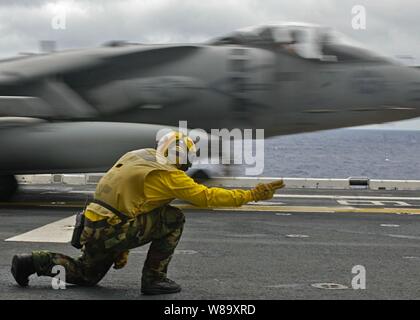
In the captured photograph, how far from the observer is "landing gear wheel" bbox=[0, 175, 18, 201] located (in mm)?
17109

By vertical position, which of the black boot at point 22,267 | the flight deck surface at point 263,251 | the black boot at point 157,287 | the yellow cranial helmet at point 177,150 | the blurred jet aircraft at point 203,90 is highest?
the blurred jet aircraft at point 203,90

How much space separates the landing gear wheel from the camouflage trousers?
35.9 feet

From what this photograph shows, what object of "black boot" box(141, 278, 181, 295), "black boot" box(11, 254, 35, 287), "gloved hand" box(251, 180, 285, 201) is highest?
"gloved hand" box(251, 180, 285, 201)

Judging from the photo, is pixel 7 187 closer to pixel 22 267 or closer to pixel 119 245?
pixel 22 267

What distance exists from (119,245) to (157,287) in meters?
0.54

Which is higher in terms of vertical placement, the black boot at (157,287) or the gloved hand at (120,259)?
the gloved hand at (120,259)

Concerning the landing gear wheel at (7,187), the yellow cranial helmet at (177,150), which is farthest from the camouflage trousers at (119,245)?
the landing gear wheel at (7,187)

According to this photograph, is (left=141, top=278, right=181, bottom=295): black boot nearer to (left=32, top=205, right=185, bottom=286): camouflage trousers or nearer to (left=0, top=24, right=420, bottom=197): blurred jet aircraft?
(left=32, top=205, right=185, bottom=286): camouflage trousers

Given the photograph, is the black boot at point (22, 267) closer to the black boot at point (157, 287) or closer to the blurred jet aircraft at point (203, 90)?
the black boot at point (157, 287)

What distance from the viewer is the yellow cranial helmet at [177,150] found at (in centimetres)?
641

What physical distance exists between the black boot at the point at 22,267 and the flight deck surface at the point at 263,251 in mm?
128

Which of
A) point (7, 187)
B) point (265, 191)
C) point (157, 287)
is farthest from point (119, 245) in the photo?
point (7, 187)

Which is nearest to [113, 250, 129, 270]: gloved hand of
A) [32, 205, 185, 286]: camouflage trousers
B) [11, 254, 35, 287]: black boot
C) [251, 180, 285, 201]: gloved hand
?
[32, 205, 185, 286]: camouflage trousers

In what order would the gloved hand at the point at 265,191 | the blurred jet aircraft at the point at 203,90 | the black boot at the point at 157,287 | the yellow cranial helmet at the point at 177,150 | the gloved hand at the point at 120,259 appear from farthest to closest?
the blurred jet aircraft at the point at 203,90, the gloved hand at the point at 120,259, the black boot at the point at 157,287, the yellow cranial helmet at the point at 177,150, the gloved hand at the point at 265,191
